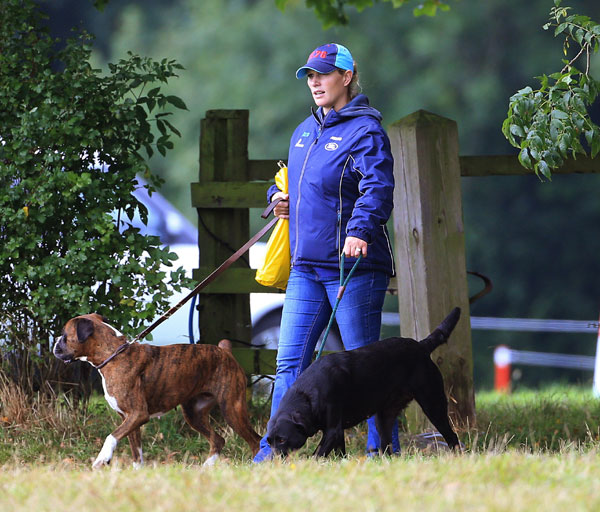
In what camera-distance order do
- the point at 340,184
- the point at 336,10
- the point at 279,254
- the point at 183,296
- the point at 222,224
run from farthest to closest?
the point at 183,296, the point at 222,224, the point at 279,254, the point at 340,184, the point at 336,10

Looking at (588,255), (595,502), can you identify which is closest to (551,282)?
(588,255)

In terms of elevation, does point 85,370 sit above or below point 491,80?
below

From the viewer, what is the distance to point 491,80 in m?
19.3

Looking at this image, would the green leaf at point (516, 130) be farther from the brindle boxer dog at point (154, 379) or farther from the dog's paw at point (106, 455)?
the dog's paw at point (106, 455)

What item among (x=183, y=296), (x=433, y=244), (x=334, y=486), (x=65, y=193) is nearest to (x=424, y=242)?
(x=433, y=244)

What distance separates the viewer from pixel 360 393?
4887 mm

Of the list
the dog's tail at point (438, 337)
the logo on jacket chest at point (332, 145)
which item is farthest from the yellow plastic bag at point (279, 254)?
the dog's tail at point (438, 337)

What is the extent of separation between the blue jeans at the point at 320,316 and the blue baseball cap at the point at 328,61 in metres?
1.06

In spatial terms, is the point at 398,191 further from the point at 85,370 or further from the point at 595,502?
the point at 595,502

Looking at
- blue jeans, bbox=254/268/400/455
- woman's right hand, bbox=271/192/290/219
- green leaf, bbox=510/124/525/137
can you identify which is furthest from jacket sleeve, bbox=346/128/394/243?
green leaf, bbox=510/124/525/137

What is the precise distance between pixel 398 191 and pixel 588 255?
14570 mm

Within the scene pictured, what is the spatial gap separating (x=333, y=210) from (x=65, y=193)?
1.93m

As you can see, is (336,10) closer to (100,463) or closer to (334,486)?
(334,486)

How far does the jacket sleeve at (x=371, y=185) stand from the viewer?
4859 millimetres
